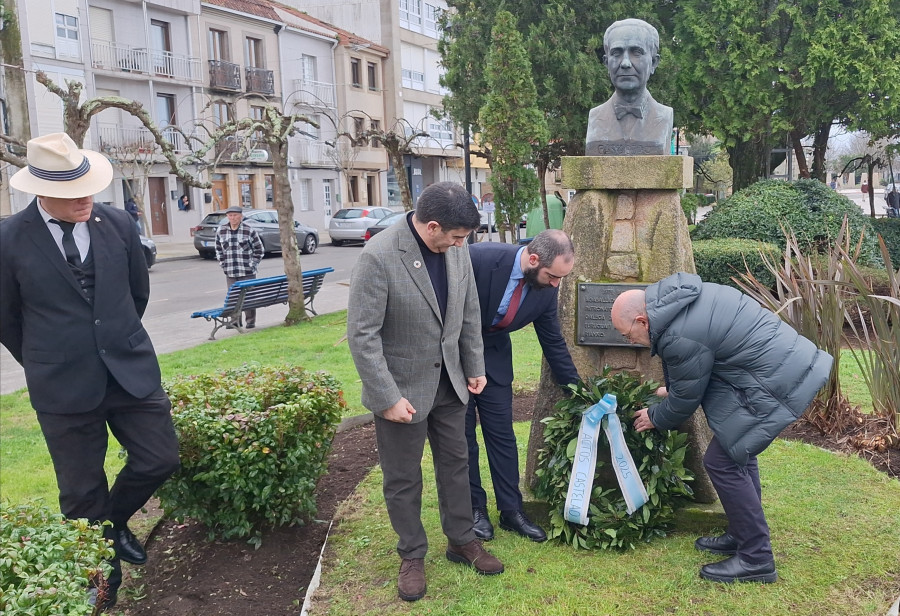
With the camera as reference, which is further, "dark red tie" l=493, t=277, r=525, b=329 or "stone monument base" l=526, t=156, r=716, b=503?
"stone monument base" l=526, t=156, r=716, b=503

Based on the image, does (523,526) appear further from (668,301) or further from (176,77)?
(176,77)

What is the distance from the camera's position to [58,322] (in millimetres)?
3732

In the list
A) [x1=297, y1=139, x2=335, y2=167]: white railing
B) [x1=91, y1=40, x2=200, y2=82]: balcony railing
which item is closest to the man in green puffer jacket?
[x1=91, y1=40, x2=200, y2=82]: balcony railing

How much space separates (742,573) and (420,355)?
1.88 meters

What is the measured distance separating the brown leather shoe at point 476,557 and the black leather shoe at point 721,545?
110 cm

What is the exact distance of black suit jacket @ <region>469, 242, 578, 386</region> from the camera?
4.38m

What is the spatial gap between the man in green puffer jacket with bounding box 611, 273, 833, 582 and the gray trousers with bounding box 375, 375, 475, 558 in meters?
0.96

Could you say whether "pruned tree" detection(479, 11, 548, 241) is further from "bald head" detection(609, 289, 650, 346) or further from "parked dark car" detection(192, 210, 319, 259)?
"parked dark car" detection(192, 210, 319, 259)

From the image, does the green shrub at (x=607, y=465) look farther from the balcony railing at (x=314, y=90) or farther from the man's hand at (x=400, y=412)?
the balcony railing at (x=314, y=90)

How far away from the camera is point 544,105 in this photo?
56.1ft

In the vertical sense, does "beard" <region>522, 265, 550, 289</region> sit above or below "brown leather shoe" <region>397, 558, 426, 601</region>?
above

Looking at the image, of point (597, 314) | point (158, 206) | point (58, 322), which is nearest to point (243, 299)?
point (597, 314)

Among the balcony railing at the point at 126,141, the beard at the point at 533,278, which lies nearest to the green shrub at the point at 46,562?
the beard at the point at 533,278

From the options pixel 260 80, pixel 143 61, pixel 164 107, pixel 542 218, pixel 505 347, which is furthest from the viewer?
pixel 260 80
